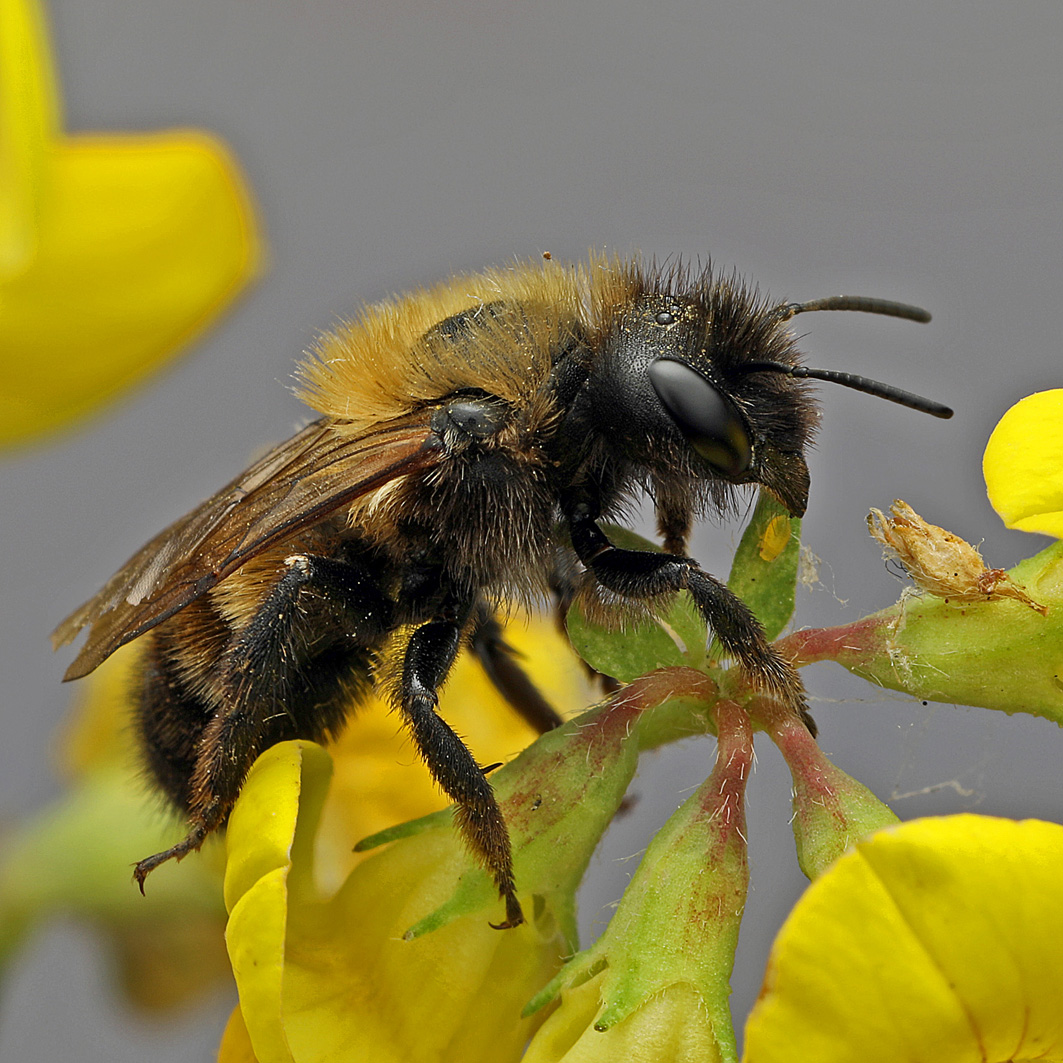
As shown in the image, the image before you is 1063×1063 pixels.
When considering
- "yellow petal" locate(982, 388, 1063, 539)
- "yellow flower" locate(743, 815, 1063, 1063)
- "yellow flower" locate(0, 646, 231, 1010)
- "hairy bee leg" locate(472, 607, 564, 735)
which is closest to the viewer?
"yellow flower" locate(743, 815, 1063, 1063)

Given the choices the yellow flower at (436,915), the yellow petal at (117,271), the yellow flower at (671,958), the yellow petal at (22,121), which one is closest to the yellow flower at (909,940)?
the yellow flower at (671,958)

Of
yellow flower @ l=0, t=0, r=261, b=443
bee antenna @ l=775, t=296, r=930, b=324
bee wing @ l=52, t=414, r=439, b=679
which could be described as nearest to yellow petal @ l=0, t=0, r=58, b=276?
yellow flower @ l=0, t=0, r=261, b=443

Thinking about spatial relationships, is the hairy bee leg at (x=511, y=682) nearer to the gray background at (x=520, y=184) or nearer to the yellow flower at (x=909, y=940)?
the gray background at (x=520, y=184)

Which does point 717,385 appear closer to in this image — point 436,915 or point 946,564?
point 946,564

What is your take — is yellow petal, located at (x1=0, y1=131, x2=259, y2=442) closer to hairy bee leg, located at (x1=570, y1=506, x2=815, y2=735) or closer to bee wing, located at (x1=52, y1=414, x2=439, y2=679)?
bee wing, located at (x1=52, y1=414, x2=439, y2=679)

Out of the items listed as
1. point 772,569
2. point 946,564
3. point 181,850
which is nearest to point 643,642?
point 772,569
